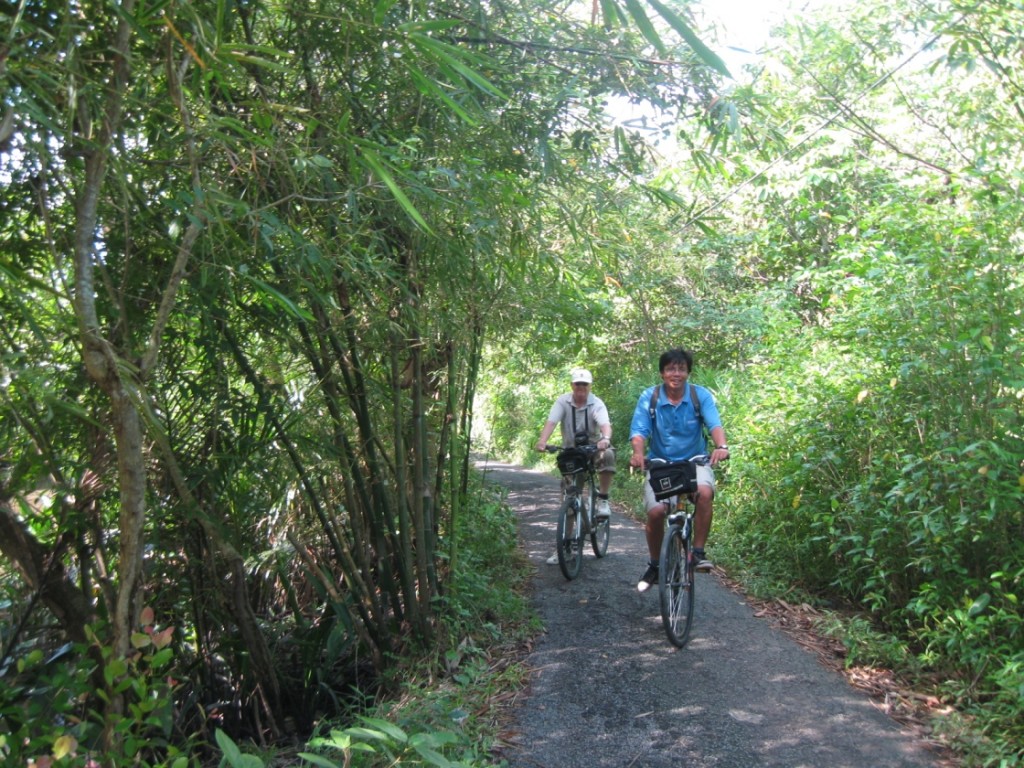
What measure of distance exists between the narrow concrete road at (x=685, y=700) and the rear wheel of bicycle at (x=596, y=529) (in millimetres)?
1064

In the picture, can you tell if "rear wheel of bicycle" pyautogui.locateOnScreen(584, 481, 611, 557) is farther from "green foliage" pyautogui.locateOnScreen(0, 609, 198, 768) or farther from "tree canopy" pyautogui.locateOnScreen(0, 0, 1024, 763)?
"green foliage" pyautogui.locateOnScreen(0, 609, 198, 768)

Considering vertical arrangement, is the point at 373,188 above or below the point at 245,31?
below

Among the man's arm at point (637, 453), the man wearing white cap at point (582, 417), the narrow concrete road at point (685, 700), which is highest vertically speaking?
the man wearing white cap at point (582, 417)

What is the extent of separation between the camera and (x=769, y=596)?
6512 mm

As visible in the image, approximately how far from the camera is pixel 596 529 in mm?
7637

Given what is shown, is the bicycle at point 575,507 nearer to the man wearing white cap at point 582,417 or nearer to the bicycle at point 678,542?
the man wearing white cap at point 582,417

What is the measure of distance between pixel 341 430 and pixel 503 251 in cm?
129

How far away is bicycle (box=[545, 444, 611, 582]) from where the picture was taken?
22.6 ft

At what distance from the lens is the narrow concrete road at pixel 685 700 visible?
3.99 meters

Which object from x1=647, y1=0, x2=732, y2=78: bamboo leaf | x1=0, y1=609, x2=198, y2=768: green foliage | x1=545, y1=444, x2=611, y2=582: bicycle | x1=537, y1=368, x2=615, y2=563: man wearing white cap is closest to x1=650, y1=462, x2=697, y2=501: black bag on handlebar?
x1=545, y1=444, x2=611, y2=582: bicycle

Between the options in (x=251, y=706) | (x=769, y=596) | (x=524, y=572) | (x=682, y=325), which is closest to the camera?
(x=251, y=706)

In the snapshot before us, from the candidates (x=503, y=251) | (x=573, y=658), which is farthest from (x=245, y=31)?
(x=573, y=658)

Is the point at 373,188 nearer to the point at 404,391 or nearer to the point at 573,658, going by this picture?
Result: the point at 404,391

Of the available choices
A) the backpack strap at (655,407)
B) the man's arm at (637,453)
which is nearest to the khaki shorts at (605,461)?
the backpack strap at (655,407)
